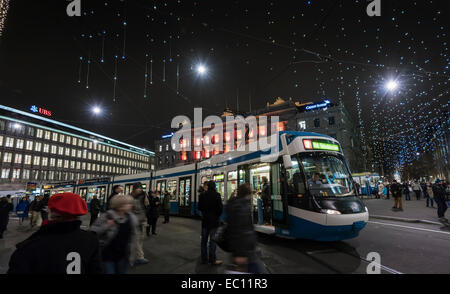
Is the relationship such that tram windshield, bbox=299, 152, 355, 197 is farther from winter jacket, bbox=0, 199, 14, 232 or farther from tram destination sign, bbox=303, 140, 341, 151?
winter jacket, bbox=0, 199, 14, 232

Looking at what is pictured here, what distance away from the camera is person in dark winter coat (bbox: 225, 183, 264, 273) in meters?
3.44

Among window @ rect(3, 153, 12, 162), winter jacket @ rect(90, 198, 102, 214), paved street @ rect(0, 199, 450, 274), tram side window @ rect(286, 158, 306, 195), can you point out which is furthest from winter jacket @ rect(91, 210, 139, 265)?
window @ rect(3, 153, 12, 162)

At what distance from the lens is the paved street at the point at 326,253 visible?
5094 mm

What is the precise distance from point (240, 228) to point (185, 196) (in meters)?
11.3

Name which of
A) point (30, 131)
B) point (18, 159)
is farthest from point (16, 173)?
point (30, 131)

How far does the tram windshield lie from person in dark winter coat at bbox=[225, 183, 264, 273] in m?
3.42

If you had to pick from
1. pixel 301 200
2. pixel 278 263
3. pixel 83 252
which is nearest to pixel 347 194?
pixel 301 200

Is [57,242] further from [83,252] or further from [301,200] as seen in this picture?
[301,200]

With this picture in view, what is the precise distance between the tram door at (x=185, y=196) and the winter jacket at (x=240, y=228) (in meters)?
10.4

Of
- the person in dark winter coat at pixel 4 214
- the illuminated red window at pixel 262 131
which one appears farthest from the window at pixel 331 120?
the person in dark winter coat at pixel 4 214

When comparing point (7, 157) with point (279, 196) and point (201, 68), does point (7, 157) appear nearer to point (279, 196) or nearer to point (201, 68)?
point (201, 68)

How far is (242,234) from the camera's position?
3.63 metres

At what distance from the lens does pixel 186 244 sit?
7.59m

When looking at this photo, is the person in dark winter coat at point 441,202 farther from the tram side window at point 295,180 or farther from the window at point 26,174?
the window at point 26,174
